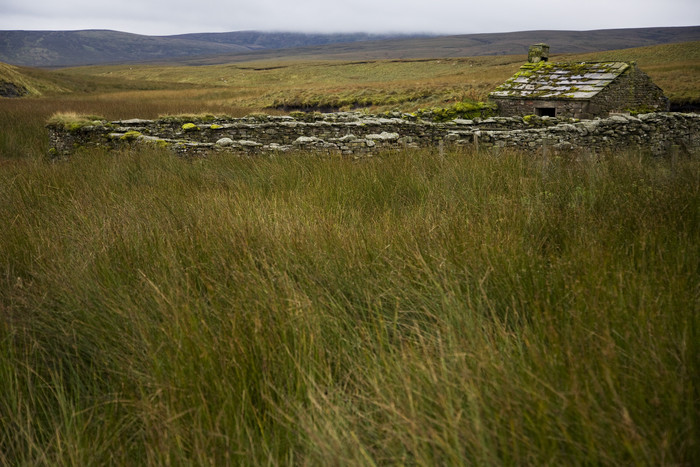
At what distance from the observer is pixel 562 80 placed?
15203mm

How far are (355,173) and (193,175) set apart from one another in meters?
2.30

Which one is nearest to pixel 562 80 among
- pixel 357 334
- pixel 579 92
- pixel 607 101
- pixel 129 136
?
pixel 579 92

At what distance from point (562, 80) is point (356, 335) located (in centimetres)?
1540

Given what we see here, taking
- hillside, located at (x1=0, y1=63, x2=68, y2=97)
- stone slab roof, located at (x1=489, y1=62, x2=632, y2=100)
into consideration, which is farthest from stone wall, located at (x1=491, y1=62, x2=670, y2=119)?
hillside, located at (x1=0, y1=63, x2=68, y2=97)

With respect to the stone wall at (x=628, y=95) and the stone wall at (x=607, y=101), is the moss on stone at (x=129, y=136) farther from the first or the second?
the stone wall at (x=628, y=95)

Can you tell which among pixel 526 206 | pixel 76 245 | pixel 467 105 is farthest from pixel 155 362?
pixel 467 105

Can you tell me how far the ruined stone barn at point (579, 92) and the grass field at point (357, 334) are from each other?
10.6 meters

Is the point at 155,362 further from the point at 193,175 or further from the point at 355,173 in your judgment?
the point at 193,175

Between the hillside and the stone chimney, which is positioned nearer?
the stone chimney

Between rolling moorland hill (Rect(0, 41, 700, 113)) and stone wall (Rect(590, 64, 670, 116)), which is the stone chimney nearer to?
rolling moorland hill (Rect(0, 41, 700, 113))

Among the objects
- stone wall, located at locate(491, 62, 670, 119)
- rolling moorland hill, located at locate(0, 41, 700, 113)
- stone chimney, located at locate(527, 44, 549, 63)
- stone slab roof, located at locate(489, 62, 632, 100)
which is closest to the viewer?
stone wall, located at locate(491, 62, 670, 119)

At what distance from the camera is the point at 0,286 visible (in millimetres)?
3135

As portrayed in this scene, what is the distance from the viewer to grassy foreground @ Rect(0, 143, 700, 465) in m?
1.58

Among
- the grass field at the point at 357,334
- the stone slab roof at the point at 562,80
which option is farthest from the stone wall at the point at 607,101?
Answer: the grass field at the point at 357,334
